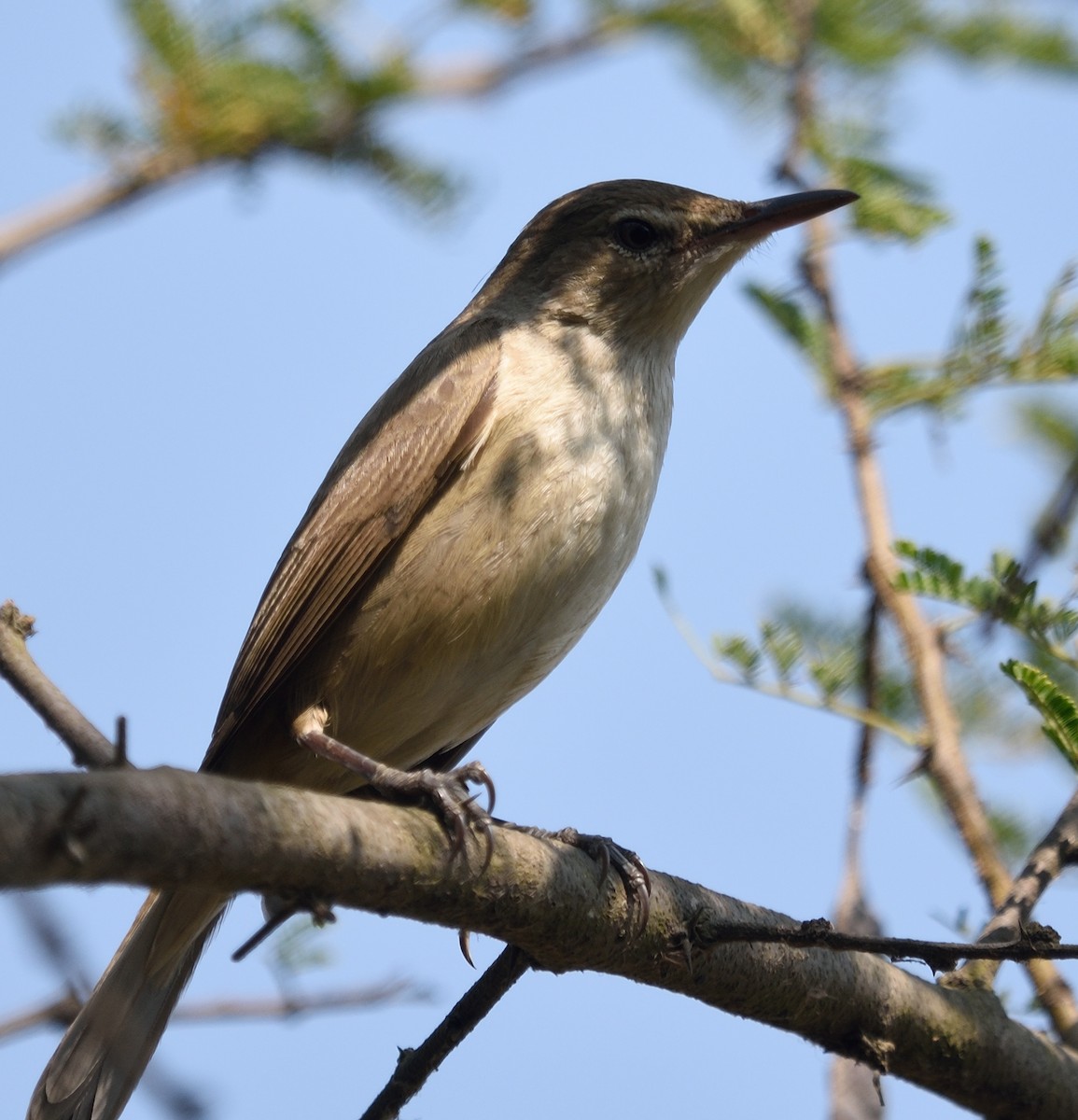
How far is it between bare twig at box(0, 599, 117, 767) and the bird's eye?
Result: 8.09 ft

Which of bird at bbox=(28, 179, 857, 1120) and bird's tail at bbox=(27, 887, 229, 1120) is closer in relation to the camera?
bird's tail at bbox=(27, 887, 229, 1120)

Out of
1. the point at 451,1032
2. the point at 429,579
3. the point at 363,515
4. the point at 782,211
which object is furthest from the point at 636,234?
the point at 451,1032

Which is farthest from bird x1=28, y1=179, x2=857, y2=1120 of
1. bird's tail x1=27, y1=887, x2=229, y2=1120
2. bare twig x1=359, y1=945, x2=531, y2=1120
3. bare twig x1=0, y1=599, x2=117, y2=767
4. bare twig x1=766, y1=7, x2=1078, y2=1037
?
bare twig x1=0, y1=599, x2=117, y2=767

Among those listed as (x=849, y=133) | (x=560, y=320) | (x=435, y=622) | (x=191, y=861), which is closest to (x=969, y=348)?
(x=849, y=133)

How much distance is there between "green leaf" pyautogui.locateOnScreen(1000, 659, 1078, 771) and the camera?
3.33 m

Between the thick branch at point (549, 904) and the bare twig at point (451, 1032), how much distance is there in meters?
0.08

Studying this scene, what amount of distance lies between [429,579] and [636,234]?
5.36 feet

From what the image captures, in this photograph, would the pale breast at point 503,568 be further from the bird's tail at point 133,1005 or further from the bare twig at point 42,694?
the bare twig at point 42,694

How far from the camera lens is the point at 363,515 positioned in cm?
444

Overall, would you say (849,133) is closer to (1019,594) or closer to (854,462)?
(854,462)

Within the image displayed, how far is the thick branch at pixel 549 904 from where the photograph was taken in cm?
231

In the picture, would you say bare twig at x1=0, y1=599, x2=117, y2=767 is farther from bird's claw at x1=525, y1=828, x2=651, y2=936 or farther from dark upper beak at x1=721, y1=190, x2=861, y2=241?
dark upper beak at x1=721, y1=190, x2=861, y2=241

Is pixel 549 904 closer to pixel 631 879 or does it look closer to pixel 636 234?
pixel 631 879

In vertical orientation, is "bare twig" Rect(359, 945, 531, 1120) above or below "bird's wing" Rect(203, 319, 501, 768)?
below
